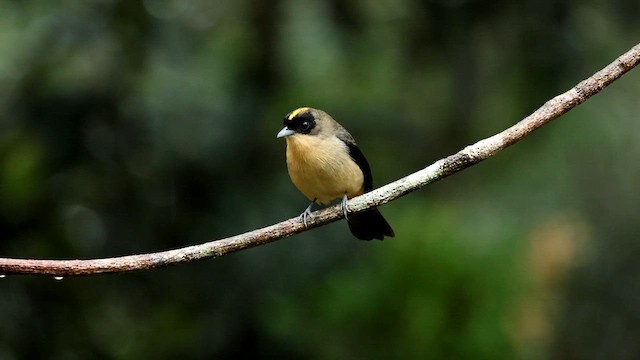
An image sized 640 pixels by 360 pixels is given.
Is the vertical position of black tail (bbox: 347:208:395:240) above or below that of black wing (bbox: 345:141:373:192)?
below

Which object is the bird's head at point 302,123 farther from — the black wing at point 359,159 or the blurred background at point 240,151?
the blurred background at point 240,151

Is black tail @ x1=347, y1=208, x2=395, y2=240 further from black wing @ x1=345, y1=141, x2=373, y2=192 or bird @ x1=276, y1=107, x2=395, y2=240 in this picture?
black wing @ x1=345, y1=141, x2=373, y2=192

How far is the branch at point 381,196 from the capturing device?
107 inches

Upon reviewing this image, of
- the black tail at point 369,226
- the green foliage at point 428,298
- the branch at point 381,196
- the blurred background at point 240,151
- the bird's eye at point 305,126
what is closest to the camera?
the branch at point 381,196

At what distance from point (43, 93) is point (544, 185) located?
11.3 ft

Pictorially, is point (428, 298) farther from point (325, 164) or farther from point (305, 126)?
point (305, 126)

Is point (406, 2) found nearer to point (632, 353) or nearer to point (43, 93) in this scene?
point (43, 93)

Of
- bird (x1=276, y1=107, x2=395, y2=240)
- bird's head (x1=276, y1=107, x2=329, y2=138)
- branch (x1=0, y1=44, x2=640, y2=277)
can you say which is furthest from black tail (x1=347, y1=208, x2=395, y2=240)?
branch (x1=0, y1=44, x2=640, y2=277)

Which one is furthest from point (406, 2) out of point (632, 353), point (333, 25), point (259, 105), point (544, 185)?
point (632, 353)

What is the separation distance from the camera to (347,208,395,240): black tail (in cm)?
459

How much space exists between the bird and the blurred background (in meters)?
0.20

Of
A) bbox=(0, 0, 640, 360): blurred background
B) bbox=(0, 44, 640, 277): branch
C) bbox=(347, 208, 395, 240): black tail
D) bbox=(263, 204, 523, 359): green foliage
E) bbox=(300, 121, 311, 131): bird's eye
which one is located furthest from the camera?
bbox=(0, 0, 640, 360): blurred background

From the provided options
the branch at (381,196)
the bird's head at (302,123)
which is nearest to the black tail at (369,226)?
the bird's head at (302,123)

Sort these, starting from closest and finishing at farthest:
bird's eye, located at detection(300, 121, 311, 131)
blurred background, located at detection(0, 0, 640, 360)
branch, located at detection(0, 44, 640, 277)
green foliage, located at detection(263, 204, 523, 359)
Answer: branch, located at detection(0, 44, 640, 277) < green foliage, located at detection(263, 204, 523, 359) < bird's eye, located at detection(300, 121, 311, 131) < blurred background, located at detection(0, 0, 640, 360)
